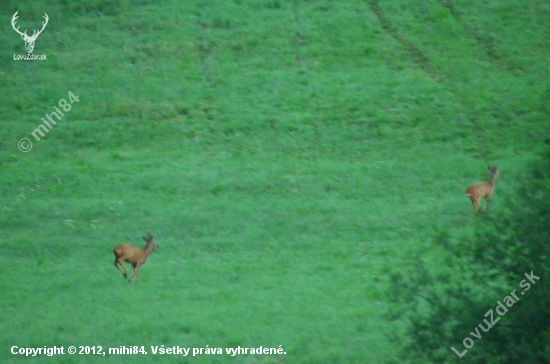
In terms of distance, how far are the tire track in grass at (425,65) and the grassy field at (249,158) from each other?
0.08 meters

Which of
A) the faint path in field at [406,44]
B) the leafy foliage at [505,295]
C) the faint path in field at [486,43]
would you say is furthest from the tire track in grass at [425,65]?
the leafy foliage at [505,295]

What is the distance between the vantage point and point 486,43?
1140 inches

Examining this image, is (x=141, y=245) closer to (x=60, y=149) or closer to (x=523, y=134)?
(x=60, y=149)

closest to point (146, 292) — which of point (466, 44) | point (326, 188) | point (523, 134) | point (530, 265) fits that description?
point (326, 188)

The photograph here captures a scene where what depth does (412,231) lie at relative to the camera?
64.0ft

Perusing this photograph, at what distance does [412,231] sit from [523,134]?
7540 mm
